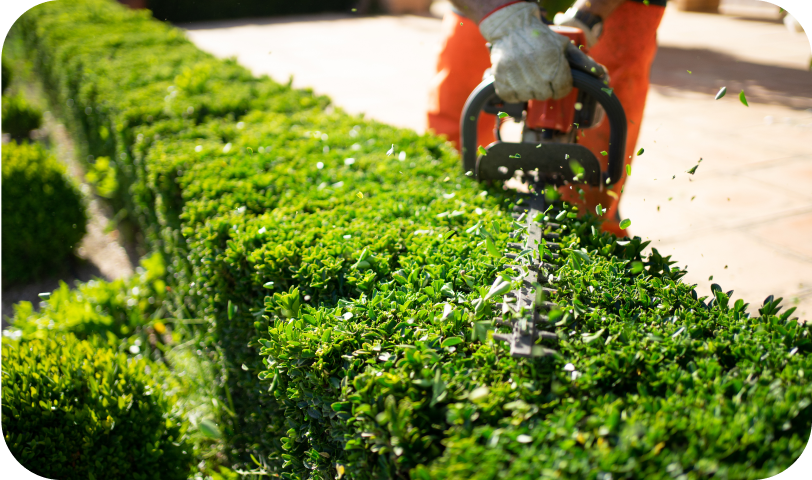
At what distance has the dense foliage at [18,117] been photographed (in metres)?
6.95

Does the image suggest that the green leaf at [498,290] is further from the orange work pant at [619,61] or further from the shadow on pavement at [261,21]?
the shadow on pavement at [261,21]

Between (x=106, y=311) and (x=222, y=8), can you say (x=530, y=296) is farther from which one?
(x=222, y=8)

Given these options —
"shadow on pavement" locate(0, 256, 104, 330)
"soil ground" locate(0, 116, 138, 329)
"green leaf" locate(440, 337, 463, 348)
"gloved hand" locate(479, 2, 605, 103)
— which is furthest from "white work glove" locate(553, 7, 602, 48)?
"shadow on pavement" locate(0, 256, 104, 330)

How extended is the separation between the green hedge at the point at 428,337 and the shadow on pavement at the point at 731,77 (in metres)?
6.65

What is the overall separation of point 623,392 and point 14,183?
4.69 metres

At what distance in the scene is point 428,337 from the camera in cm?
136

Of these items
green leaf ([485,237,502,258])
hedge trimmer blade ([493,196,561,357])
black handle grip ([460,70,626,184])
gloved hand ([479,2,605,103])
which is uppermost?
gloved hand ([479,2,605,103])

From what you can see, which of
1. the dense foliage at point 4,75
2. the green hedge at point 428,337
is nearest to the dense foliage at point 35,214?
Answer: the green hedge at point 428,337

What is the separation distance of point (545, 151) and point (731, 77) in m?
8.55

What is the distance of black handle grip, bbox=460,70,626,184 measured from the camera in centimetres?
199

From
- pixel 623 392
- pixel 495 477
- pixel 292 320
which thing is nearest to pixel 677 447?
pixel 623 392

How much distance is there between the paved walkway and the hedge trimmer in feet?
0.85

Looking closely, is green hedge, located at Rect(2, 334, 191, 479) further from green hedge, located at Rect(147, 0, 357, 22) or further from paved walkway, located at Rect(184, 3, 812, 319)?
green hedge, located at Rect(147, 0, 357, 22)

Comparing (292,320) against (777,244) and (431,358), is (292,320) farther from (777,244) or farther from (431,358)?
(777,244)
